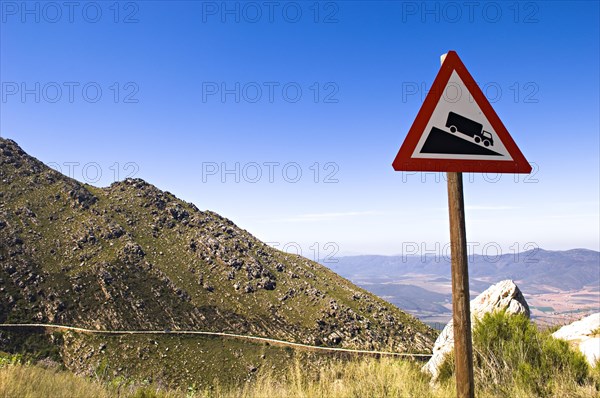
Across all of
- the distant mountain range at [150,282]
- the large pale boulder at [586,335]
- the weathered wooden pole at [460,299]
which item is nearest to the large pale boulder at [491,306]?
the large pale boulder at [586,335]

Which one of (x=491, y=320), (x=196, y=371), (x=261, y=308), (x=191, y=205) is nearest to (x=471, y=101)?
(x=491, y=320)

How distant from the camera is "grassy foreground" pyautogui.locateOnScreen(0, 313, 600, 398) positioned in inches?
205

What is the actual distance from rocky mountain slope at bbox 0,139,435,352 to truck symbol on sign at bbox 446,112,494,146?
273 feet

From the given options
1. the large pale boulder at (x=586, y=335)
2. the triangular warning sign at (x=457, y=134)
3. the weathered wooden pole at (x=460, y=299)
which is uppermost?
the triangular warning sign at (x=457, y=134)

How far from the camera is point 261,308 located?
103000mm

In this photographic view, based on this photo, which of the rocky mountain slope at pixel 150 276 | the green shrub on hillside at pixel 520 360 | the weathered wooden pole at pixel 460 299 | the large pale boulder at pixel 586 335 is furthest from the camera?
the rocky mountain slope at pixel 150 276

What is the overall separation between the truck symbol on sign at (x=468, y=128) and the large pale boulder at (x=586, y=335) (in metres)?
6.36

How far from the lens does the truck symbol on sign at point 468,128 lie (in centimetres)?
305

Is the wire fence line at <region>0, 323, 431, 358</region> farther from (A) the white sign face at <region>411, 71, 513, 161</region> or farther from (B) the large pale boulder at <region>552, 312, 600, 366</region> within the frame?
(A) the white sign face at <region>411, 71, 513, 161</region>

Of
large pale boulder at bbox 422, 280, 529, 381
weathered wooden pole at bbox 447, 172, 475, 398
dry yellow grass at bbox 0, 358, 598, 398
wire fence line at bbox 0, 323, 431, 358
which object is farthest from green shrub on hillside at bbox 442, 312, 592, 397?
wire fence line at bbox 0, 323, 431, 358

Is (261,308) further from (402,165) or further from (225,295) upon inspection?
(402,165)

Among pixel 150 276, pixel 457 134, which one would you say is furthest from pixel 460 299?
pixel 150 276

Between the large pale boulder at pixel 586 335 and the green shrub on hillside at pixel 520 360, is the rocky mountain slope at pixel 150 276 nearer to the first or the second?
the large pale boulder at pixel 586 335

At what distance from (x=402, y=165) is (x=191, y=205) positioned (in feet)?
532
